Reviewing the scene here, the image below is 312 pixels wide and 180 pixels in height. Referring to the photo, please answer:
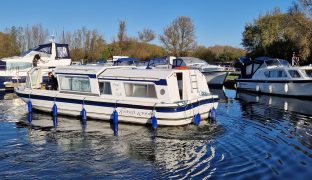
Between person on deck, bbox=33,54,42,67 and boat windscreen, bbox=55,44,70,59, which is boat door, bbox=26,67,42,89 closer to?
person on deck, bbox=33,54,42,67

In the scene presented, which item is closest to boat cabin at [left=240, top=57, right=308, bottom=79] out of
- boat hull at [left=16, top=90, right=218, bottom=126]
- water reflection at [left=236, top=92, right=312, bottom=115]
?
water reflection at [left=236, top=92, right=312, bottom=115]

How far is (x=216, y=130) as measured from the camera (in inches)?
599

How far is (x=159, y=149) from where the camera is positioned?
12.2 metres

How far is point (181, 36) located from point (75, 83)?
46515 mm

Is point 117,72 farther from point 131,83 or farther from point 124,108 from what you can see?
point 124,108

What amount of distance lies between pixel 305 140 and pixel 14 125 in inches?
480

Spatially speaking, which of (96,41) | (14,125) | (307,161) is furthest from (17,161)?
(96,41)

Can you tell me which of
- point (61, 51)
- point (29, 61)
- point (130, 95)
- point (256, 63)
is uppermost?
point (61, 51)

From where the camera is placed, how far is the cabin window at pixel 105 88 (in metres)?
16.8

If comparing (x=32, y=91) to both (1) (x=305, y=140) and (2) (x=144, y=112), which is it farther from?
(1) (x=305, y=140)

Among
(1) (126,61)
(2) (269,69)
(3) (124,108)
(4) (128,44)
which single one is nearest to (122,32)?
(4) (128,44)

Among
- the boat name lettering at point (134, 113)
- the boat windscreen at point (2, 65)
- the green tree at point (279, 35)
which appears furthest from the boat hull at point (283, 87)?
the boat windscreen at point (2, 65)

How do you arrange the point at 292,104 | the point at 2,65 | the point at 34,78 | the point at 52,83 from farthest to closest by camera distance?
the point at 2,65, the point at 292,104, the point at 34,78, the point at 52,83

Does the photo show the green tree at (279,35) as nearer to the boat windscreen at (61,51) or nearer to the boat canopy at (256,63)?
the boat canopy at (256,63)
